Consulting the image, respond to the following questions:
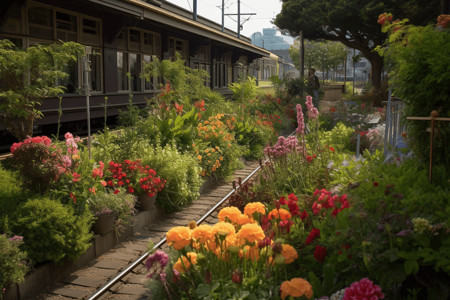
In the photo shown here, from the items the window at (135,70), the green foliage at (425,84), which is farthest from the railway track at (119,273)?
the window at (135,70)

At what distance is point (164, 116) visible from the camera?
30.3 feet

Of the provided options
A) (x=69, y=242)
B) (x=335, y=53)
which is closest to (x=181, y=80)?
(x=69, y=242)

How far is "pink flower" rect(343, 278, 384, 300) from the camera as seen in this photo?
8.68 ft

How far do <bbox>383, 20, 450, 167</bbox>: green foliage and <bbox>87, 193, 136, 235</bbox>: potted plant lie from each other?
3.26 m

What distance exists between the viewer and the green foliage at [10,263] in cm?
391

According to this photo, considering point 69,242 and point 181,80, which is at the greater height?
point 181,80

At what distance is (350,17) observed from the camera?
24.9 m

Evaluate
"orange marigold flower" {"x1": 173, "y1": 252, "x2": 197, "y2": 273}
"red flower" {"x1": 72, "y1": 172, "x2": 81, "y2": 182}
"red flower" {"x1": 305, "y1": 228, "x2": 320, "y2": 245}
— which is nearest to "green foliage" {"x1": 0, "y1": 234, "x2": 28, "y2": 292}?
"red flower" {"x1": 72, "y1": 172, "x2": 81, "y2": 182}

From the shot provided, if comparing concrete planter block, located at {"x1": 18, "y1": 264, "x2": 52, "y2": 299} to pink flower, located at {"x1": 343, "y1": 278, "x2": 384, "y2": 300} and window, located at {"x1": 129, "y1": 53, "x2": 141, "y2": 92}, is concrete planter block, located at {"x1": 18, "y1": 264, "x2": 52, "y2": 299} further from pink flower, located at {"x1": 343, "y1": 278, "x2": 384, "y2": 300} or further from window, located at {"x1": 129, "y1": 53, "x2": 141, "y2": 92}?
window, located at {"x1": 129, "y1": 53, "x2": 141, "y2": 92}

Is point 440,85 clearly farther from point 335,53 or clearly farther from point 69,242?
point 335,53

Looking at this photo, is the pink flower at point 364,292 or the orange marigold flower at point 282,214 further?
the orange marigold flower at point 282,214

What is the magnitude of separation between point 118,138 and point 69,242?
315 cm

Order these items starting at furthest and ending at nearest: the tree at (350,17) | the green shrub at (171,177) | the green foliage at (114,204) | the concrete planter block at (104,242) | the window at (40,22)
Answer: the tree at (350,17), the window at (40,22), the green shrub at (171,177), the green foliage at (114,204), the concrete planter block at (104,242)

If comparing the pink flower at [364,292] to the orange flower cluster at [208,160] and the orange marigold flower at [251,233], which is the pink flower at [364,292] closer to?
the orange marigold flower at [251,233]
